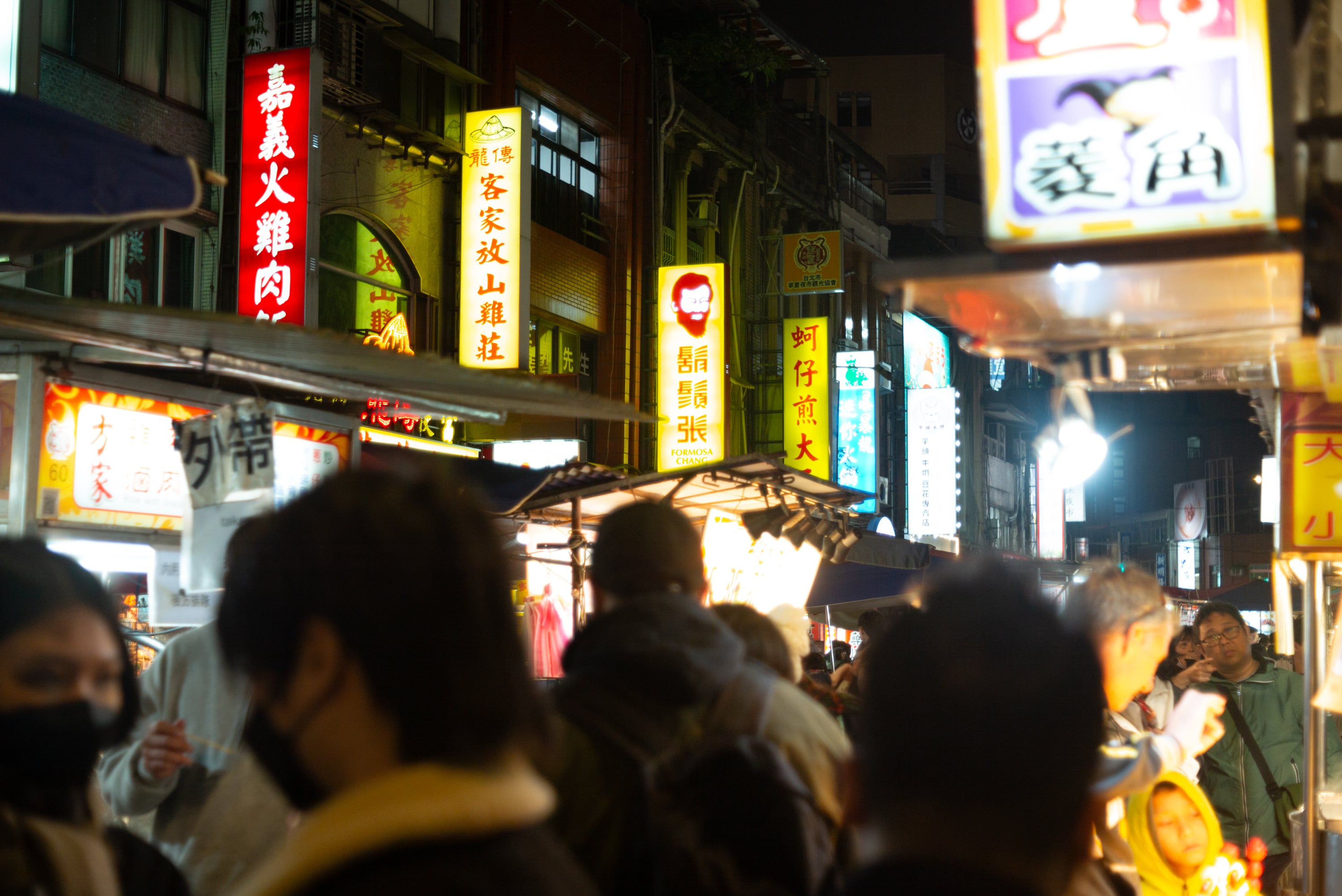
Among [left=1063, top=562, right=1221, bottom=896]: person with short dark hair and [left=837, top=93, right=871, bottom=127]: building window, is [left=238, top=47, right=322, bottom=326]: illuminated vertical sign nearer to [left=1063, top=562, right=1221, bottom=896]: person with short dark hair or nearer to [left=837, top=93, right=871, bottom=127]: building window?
[left=1063, top=562, right=1221, bottom=896]: person with short dark hair

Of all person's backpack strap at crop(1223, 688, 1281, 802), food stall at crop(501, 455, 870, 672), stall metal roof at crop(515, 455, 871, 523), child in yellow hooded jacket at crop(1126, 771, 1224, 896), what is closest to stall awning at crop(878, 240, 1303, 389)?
child in yellow hooded jacket at crop(1126, 771, 1224, 896)

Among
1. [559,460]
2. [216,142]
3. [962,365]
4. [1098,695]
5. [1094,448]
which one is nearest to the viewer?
[1098,695]

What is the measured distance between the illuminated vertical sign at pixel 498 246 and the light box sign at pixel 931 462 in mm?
24337

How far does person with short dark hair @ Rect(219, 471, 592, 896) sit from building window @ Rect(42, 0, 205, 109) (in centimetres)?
1133

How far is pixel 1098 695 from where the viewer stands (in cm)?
194

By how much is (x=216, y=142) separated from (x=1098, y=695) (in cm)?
1269

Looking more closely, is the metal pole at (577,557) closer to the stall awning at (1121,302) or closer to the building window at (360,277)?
the stall awning at (1121,302)

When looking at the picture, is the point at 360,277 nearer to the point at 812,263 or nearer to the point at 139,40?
the point at 139,40

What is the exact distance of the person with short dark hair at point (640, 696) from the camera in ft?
9.68

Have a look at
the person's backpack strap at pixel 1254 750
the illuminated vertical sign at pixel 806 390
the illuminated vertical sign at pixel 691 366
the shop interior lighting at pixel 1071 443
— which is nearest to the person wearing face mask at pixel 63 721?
the shop interior lighting at pixel 1071 443

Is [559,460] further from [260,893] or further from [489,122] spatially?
[260,893]

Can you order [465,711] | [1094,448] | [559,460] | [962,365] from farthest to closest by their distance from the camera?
[962,365] → [559,460] → [1094,448] → [465,711]

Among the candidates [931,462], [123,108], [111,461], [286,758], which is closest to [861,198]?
[931,462]

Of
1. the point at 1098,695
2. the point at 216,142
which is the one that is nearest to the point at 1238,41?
the point at 1098,695
